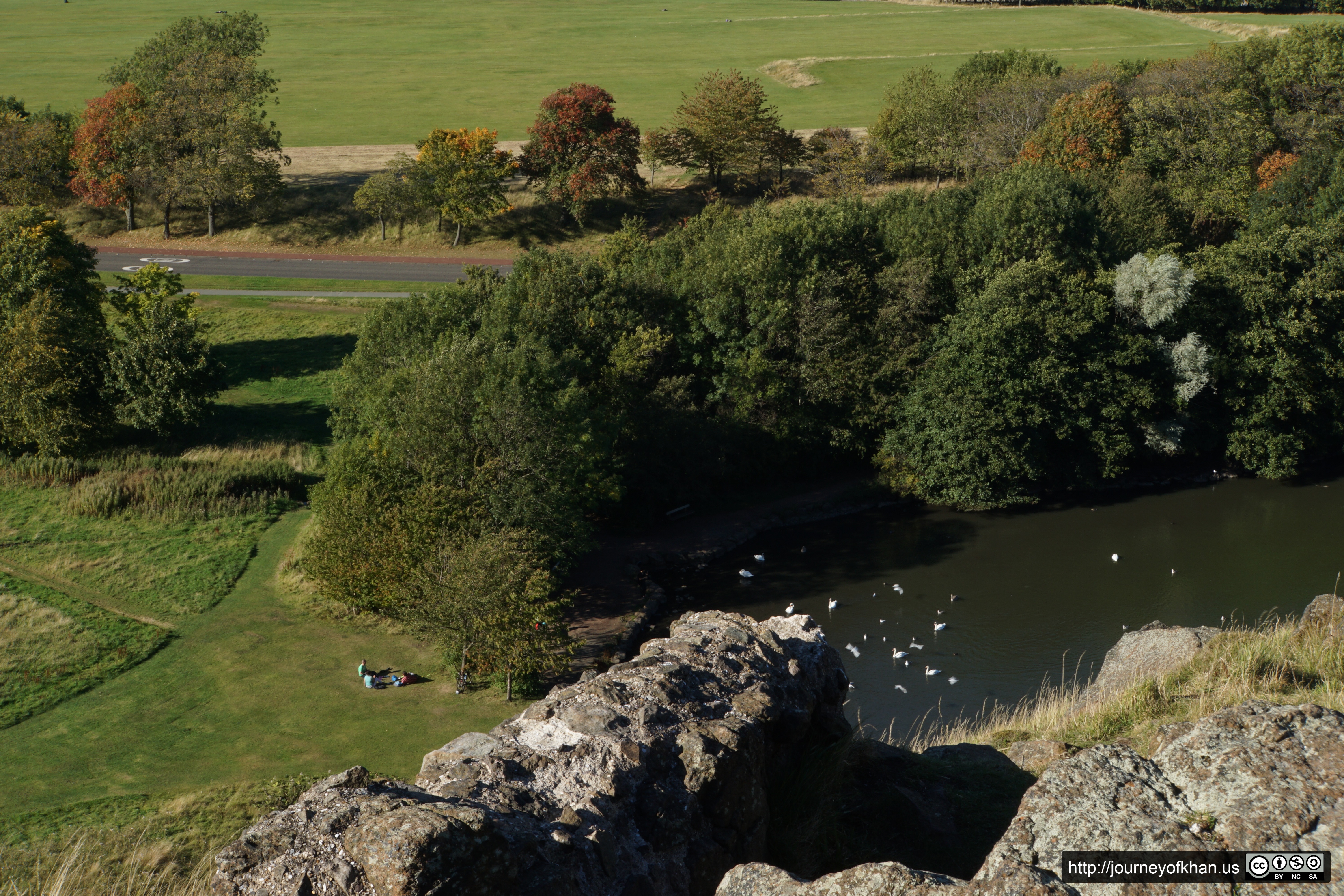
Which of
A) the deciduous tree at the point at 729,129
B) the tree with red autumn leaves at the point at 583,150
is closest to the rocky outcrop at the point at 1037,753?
the tree with red autumn leaves at the point at 583,150

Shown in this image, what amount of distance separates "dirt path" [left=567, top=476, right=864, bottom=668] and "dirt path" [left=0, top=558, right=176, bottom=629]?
14301mm

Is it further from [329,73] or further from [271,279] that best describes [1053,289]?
[329,73]

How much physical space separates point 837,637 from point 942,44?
114770 millimetres

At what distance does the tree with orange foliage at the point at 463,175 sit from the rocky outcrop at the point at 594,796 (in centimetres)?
6674

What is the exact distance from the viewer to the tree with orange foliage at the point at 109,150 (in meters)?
78.8

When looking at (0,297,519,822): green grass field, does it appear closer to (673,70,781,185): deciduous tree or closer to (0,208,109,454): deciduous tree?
(0,208,109,454): deciduous tree

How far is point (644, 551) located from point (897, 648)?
38.0 feet

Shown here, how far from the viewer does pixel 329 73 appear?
131375 millimetres

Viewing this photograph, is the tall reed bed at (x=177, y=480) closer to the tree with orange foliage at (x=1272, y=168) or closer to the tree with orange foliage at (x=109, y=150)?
the tree with orange foliage at (x=109, y=150)

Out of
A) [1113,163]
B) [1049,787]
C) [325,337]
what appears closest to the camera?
[1049,787]

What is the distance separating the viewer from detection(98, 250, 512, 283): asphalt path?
73.4 metres

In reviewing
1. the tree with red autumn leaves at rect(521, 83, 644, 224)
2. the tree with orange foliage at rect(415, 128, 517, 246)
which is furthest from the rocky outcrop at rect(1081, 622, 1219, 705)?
the tree with orange foliage at rect(415, 128, 517, 246)

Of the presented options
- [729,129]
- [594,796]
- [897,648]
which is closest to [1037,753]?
[594,796]

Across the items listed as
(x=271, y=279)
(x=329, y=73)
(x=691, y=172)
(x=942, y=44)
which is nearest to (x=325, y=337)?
(x=271, y=279)
